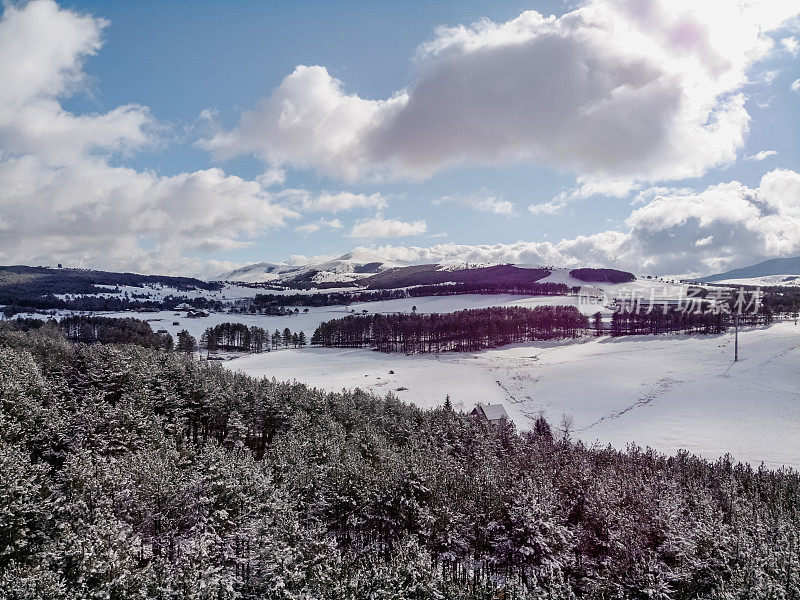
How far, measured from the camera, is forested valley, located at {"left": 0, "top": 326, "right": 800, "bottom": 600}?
2372 cm

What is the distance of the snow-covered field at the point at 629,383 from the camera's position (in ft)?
246

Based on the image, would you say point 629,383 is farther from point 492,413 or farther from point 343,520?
point 343,520

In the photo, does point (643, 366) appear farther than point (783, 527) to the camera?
Yes

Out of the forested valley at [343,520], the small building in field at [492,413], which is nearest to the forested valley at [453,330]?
the small building in field at [492,413]

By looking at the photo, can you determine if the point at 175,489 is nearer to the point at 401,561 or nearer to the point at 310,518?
the point at 310,518

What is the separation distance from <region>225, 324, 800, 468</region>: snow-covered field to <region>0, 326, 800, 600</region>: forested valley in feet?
93.5

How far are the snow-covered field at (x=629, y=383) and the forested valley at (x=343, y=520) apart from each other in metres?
28.5

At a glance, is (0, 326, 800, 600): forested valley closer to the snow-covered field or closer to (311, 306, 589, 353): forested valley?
the snow-covered field

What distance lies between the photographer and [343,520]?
34719 millimetres

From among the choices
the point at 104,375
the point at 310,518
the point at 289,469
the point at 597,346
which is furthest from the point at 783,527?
the point at 597,346

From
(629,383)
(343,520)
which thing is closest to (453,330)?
(629,383)

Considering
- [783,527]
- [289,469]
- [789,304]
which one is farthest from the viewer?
[789,304]

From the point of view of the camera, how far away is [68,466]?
3156 cm

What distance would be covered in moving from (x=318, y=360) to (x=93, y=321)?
12666cm
